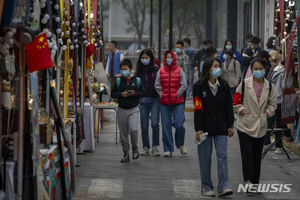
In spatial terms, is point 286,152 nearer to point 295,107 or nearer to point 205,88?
point 295,107

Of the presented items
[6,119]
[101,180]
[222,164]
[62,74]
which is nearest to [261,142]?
[222,164]

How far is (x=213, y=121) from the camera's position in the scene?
10031mm

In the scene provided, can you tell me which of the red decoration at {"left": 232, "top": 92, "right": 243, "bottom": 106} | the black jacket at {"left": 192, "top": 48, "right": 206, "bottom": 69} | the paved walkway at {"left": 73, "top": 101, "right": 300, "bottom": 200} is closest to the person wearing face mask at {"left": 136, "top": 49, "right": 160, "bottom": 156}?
the paved walkway at {"left": 73, "top": 101, "right": 300, "bottom": 200}

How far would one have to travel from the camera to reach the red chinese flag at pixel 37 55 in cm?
775

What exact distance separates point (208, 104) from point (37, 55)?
118 inches

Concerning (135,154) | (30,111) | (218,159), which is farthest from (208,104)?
(135,154)

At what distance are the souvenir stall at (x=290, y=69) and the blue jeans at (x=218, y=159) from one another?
3.15 metres

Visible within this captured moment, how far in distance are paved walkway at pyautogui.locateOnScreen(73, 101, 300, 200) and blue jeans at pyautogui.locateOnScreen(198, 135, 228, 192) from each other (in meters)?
0.21

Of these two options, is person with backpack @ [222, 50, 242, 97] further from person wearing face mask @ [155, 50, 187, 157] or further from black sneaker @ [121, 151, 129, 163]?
black sneaker @ [121, 151, 129, 163]

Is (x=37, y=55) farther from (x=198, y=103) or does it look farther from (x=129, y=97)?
(x=129, y=97)

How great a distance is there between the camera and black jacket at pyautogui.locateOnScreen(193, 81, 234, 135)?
33.0ft

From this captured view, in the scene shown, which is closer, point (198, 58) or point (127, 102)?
point (127, 102)

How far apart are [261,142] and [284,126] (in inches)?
161

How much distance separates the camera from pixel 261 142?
1069 centimetres
